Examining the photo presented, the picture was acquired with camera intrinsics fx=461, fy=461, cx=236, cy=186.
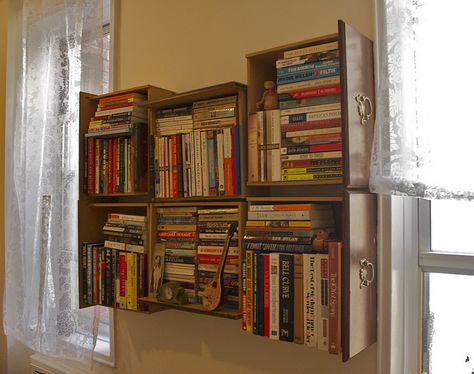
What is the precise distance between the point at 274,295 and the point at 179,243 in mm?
512

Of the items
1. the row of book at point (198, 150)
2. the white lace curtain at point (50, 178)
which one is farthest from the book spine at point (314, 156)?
the white lace curtain at point (50, 178)

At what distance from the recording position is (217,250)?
1.66 metres

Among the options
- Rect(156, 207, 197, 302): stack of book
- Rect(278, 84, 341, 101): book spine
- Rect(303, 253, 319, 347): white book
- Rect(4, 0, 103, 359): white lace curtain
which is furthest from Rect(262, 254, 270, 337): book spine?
Rect(4, 0, 103, 359): white lace curtain

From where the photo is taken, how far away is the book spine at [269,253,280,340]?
1.41 meters

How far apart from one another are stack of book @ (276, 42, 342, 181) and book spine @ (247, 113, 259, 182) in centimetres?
11

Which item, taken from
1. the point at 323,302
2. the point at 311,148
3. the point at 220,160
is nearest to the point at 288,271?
the point at 323,302

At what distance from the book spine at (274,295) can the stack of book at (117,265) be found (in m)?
0.67

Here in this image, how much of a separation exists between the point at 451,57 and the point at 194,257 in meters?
1.07

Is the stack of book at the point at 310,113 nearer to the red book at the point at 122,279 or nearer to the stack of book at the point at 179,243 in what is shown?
the stack of book at the point at 179,243

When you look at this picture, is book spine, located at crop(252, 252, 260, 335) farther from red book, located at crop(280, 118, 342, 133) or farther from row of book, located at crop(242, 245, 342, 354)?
red book, located at crop(280, 118, 342, 133)

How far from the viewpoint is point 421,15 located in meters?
1.26

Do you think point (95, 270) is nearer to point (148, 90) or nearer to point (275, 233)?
point (148, 90)

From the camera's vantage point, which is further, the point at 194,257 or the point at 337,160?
the point at 194,257

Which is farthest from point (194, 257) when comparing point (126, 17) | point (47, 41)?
point (47, 41)
